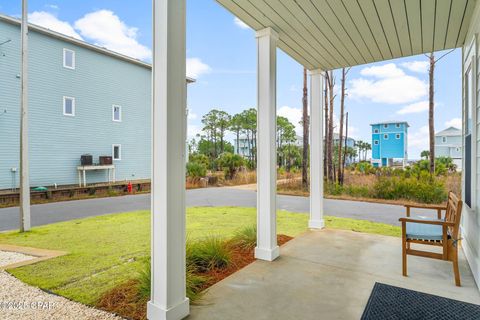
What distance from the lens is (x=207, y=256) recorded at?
279cm

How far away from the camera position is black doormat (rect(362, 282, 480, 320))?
6.19ft

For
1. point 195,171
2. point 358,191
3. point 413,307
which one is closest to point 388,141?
point 358,191

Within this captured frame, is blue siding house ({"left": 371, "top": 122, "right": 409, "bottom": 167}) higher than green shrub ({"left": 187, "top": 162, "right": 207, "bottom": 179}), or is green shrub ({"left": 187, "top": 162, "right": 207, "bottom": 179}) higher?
blue siding house ({"left": 371, "top": 122, "right": 409, "bottom": 167})

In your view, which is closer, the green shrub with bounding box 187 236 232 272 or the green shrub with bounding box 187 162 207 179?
the green shrub with bounding box 187 236 232 272

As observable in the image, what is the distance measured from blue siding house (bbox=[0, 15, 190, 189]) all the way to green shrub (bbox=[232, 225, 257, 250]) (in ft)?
20.2

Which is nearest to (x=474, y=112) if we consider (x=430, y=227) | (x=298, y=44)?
(x=430, y=227)

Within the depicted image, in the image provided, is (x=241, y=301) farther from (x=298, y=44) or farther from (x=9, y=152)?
(x=9, y=152)

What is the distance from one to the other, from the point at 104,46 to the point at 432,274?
1048cm

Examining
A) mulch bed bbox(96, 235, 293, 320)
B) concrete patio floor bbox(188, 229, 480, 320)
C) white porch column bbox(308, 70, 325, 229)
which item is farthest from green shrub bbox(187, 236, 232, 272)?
white porch column bbox(308, 70, 325, 229)

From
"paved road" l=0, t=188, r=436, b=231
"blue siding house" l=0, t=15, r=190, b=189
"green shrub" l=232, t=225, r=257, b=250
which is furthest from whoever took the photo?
"blue siding house" l=0, t=15, r=190, b=189

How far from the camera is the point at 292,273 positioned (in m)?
2.63

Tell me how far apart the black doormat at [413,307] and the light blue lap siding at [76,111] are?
7856mm

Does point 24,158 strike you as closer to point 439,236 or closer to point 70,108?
point 70,108

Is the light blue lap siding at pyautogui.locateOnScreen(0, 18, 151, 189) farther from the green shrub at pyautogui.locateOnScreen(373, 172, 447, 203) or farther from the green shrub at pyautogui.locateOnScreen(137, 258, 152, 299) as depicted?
the green shrub at pyautogui.locateOnScreen(373, 172, 447, 203)
